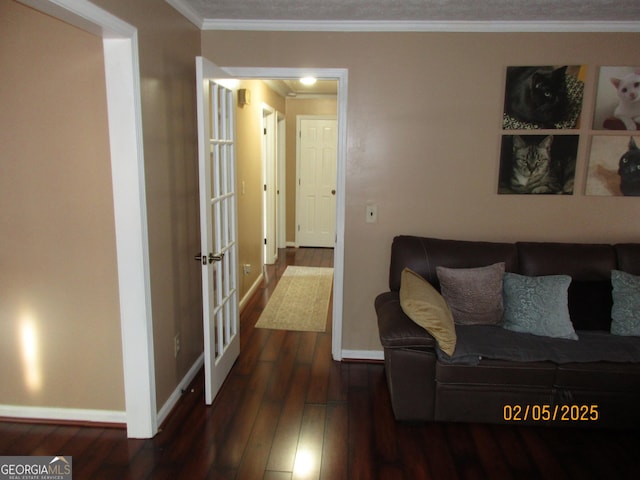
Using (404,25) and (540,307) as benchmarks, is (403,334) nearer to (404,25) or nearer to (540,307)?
(540,307)

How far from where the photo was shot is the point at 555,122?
313 cm

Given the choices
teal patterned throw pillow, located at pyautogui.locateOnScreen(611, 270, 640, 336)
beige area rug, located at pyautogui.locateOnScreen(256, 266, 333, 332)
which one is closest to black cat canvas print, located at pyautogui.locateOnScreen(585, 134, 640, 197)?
teal patterned throw pillow, located at pyautogui.locateOnScreen(611, 270, 640, 336)

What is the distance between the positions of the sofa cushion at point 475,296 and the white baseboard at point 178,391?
5.80 feet

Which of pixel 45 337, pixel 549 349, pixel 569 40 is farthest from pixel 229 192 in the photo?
pixel 569 40

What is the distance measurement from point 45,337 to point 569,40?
374 centimetres

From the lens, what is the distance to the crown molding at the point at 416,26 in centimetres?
298

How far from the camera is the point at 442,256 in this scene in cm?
304

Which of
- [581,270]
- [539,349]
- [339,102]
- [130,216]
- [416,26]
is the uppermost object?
[416,26]

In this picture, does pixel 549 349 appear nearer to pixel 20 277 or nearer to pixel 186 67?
pixel 186 67

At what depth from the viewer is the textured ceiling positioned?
265cm

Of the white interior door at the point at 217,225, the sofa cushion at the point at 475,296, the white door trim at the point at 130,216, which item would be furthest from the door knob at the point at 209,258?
the sofa cushion at the point at 475,296

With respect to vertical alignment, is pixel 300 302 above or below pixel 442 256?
below

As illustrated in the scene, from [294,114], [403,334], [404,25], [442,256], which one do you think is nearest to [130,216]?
[403,334]
